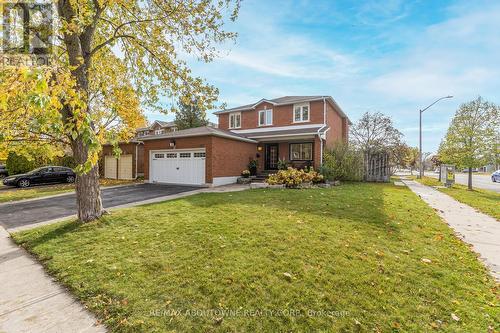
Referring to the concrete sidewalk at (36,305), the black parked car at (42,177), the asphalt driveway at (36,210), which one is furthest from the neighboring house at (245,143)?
the concrete sidewalk at (36,305)

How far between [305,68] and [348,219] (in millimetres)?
9948

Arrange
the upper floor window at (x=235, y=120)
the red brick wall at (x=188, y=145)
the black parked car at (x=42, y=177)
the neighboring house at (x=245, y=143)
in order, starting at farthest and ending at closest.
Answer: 1. the upper floor window at (x=235, y=120)
2. the black parked car at (x=42, y=177)
3. the neighboring house at (x=245, y=143)
4. the red brick wall at (x=188, y=145)

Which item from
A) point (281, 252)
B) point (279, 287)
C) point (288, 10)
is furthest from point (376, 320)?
point (288, 10)

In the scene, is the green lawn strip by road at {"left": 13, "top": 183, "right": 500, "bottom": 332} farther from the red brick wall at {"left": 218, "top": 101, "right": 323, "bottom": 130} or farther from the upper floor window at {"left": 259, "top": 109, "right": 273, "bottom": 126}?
the upper floor window at {"left": 259, "top": 109, "right": 273, "bottom": 126}

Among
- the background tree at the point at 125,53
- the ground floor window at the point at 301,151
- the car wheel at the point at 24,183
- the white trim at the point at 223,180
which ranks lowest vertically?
the car wheel at the point at 24,183

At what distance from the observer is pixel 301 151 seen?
59.9 feet

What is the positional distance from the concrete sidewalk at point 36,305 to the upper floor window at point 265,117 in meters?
17.9

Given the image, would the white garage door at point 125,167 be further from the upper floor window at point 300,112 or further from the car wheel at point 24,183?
the upper floor window at point 300,112

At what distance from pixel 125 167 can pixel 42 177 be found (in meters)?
5.65

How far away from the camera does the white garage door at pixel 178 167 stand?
1480cm

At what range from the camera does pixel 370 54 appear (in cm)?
1130

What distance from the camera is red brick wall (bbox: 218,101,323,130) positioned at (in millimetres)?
18172

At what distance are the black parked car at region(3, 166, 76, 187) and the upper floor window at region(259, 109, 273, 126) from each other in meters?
16.3

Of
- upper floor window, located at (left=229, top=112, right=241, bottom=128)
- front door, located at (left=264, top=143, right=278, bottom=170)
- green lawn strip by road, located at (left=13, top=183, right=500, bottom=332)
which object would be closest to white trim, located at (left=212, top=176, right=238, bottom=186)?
front door, located at (left=264, top=143, right=278, bottom=170)
